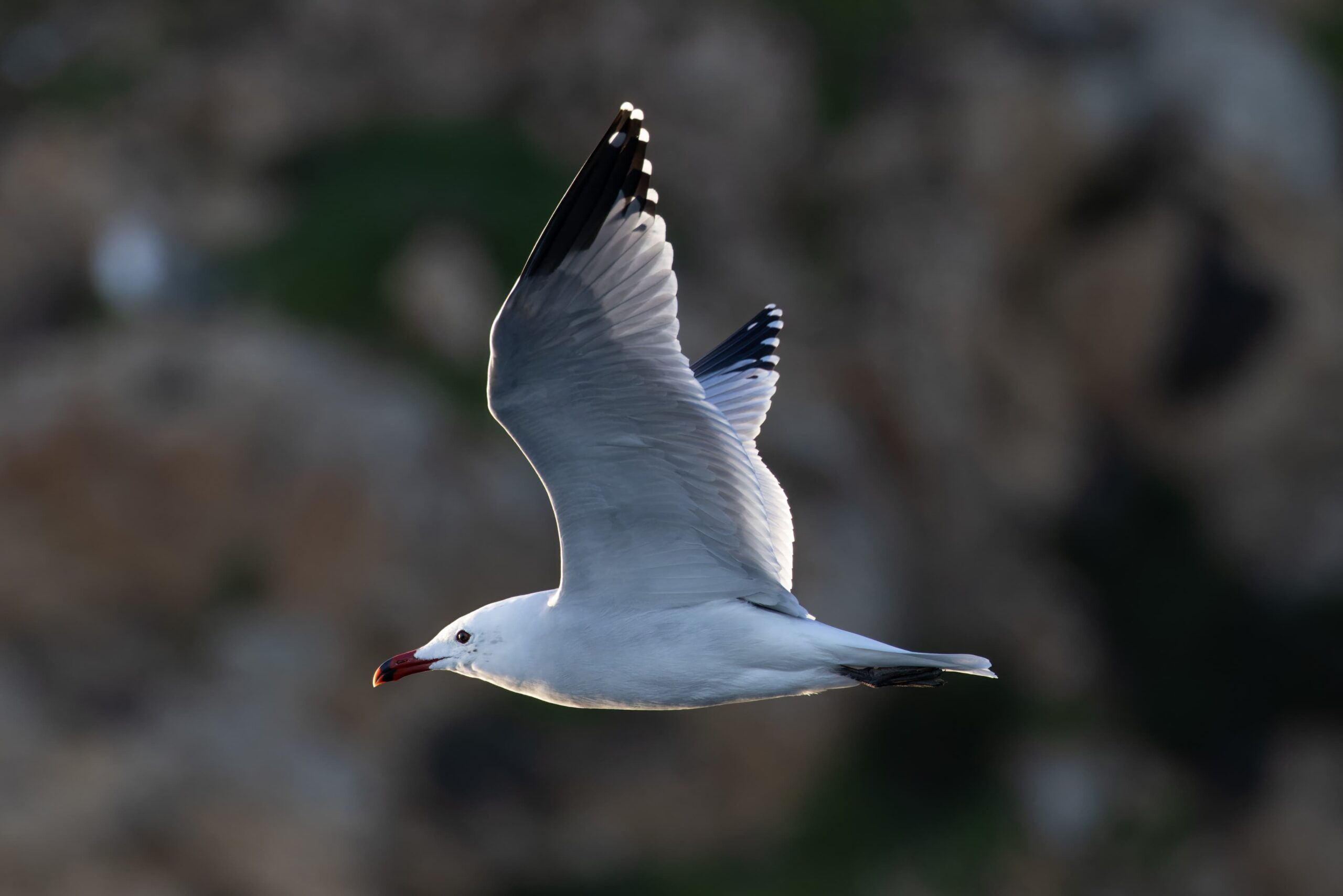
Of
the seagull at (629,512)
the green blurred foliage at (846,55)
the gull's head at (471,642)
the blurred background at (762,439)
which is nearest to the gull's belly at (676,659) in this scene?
the seagull at (629,512)

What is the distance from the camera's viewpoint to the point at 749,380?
671 cm

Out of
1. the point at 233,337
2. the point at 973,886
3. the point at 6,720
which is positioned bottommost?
the point at 973,886

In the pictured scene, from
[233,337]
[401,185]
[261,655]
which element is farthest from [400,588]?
[401,185]

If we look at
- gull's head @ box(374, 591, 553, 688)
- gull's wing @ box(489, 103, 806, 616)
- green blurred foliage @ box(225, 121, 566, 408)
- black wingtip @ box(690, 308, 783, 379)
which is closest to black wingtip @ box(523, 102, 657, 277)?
gull's wing @ box(489, 103, 806, 616)

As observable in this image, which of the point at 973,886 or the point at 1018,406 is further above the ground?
the point at 1018,406

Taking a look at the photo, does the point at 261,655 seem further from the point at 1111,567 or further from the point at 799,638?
the point at 1111,567

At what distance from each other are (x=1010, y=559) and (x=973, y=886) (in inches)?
159

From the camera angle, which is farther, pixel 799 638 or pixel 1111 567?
pixel 1111 567

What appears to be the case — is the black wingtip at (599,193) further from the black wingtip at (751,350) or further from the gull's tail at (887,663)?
the black wingtip at (751,350)

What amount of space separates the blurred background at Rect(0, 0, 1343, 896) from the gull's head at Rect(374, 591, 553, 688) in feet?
21.8

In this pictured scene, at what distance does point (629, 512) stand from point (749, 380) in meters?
1.69

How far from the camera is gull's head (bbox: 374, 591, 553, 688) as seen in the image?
5.50 m

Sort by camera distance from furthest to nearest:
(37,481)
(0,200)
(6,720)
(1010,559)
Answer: (1010,559)
(0,200)
(37,481)
(6,720)

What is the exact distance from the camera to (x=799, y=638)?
5199 mm
